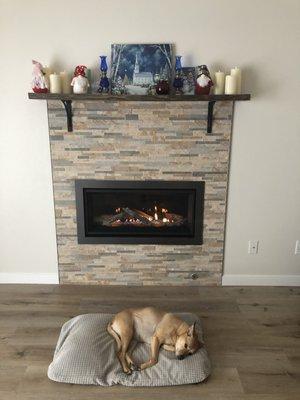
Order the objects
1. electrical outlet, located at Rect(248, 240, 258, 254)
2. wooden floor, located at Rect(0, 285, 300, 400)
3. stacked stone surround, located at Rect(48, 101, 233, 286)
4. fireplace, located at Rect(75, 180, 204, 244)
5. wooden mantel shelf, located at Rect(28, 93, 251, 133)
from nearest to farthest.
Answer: wooden floor, located at Rect(0, 285, 300, 400) < wooden mantel shelf, located at Rect(28, 93, 251, 133) < stacked stone surround, located at Rect(48, 101, 233, 286) < fireplace, located at Rect(75, 180, 204, 244) < electrical outlet, located at Rect(248, 240, 258, 254)

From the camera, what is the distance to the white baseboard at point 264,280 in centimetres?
293

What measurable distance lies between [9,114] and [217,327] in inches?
81.9

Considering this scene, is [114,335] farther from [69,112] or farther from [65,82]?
[65,82]

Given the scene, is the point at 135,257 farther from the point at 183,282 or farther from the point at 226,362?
the point at 226,362

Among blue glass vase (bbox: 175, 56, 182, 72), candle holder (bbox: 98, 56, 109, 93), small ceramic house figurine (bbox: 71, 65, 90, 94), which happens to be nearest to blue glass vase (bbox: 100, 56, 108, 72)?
candle holder (bbox: 98, 56, 109, 93)

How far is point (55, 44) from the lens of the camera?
248cm

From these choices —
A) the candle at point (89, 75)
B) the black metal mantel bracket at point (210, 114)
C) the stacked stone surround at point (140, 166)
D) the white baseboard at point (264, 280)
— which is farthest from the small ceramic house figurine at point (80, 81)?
the white baseboard at point (264, 280)

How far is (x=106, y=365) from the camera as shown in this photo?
6.38ft

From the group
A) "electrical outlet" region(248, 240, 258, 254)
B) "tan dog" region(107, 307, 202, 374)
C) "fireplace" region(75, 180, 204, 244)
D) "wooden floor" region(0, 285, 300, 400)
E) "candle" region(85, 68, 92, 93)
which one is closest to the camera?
"wooden floor" region(0, 285, 300, 400)

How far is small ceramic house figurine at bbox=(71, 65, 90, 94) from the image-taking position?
241 cm

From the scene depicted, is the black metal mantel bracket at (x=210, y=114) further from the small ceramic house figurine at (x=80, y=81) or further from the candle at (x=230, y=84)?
the small ceramic house figurine at (x=80, y=81)

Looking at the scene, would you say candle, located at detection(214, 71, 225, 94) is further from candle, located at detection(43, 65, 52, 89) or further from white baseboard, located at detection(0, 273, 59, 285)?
white baseboard, located at detection(0, 273, 59, 285)

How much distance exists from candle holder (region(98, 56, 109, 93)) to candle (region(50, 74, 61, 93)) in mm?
275

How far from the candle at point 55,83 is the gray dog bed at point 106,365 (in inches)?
61.8
